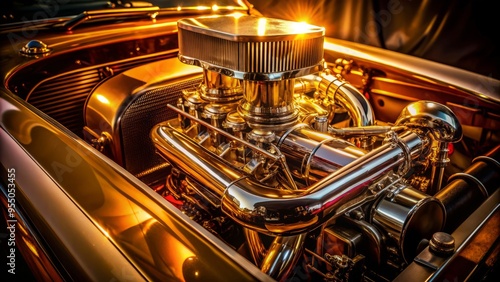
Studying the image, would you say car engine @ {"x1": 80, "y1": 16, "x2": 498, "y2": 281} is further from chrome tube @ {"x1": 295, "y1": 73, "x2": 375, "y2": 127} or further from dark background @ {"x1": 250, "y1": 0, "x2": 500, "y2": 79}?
dark background @ {"x1": 250, "y1": 0, "x2": 500, "y2": 79}

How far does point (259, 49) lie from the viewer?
0.78 meters

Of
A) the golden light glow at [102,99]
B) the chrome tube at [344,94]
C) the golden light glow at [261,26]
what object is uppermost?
the golden light glow at [261,26]

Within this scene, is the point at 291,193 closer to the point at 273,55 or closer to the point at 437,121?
the point at 273,55

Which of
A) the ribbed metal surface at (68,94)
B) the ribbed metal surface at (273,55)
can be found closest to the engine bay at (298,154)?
the ribbed metal surface at (273,55)

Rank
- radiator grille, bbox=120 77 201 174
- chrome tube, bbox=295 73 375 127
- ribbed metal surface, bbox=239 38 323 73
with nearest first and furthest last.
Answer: ribbed metal surface, bbox=239 38 323 73 < chrome tube, bbox=295 73 375 127 < radiator grille, bbox=120 77 201 174

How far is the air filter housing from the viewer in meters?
0.78

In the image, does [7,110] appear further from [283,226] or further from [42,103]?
[283,226]

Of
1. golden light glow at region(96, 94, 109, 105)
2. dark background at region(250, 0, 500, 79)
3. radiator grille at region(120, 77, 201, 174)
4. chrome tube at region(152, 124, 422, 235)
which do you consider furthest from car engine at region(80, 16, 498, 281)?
dark background at region(250, 0, 500, 79)

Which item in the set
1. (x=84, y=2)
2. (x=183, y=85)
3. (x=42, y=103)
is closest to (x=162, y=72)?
(x=183, y=85)

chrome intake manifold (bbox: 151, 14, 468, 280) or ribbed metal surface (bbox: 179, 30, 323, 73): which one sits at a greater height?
ribbed metal surface (bbox: 179, 30, 323, 73)

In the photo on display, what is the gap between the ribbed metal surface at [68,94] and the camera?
1208 mm

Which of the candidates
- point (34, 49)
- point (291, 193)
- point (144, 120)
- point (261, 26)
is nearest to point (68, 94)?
point (34, 49)

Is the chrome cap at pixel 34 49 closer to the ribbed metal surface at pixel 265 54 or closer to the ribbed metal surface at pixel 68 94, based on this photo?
the ribbed metal surface at pixel 68 94

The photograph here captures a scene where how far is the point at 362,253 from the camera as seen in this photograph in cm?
75
